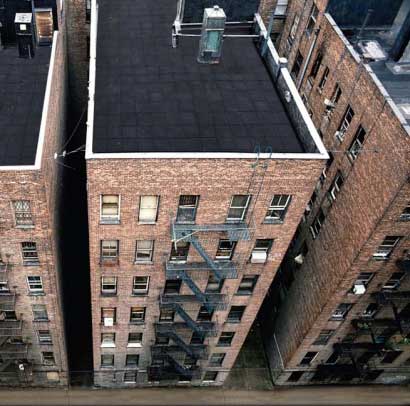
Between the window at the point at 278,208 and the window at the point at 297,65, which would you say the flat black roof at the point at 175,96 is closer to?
the window at the point at 278,208

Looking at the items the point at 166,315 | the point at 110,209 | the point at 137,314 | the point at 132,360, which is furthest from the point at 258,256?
the point at 132,360

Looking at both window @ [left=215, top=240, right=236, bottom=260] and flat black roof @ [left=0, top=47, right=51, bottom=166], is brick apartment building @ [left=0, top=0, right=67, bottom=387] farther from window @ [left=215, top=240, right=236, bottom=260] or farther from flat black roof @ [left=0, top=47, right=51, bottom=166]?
window @ [left=215, top=240, right=236, bottom=260]

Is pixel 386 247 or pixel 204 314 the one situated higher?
pixel 386 247

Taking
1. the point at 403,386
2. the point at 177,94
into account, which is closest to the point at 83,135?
the point at 177,94

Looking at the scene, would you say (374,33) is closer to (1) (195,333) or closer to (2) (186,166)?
(2) (186,166)

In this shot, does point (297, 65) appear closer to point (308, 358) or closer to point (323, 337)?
point (323, 337)

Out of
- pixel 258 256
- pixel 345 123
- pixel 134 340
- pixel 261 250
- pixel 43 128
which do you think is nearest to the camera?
pixel 43 128

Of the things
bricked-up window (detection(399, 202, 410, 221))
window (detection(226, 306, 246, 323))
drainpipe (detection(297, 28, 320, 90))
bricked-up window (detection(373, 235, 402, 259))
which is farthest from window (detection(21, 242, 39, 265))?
drainpipe (detection(297, 28, 320, 90))
